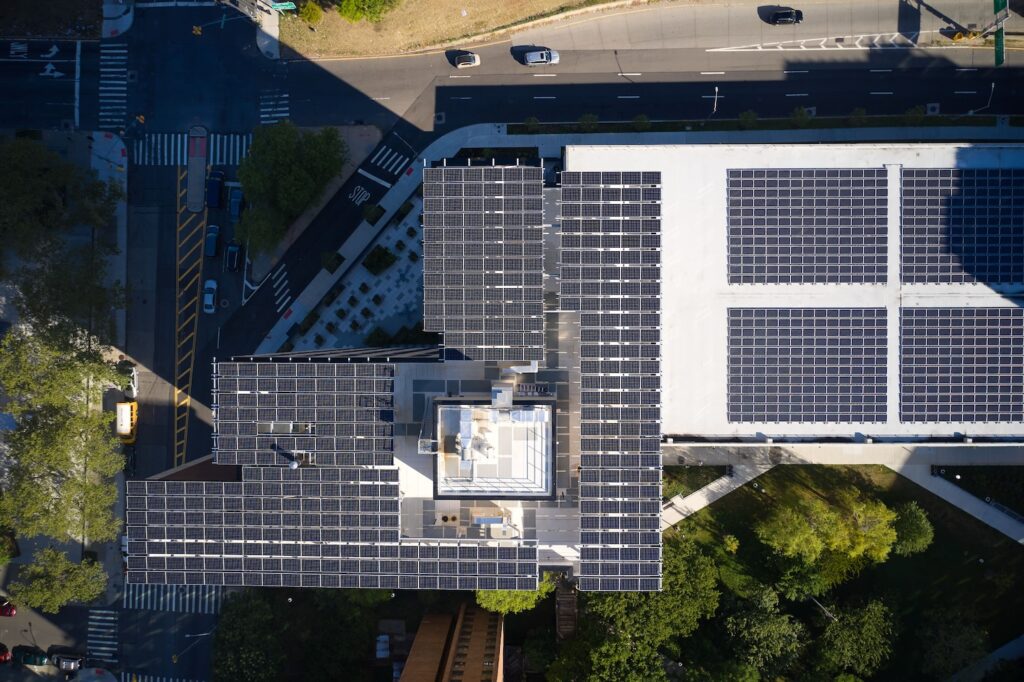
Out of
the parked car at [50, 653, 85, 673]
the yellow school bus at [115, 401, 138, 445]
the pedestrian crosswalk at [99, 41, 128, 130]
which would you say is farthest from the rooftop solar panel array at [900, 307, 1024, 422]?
the parked car at [50, 653, 85, 673]

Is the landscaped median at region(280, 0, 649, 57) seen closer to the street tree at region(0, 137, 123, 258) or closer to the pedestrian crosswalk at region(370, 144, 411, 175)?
the pedestrian crosswalk at region(370, 144, 411, 175)

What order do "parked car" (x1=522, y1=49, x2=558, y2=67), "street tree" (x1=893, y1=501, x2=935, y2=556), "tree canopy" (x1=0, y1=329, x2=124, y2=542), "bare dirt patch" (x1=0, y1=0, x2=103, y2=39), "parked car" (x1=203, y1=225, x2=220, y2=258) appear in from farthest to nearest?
"bare dirt patch" (x1=0, y1=0, x2=103, y2=39)
"parked car" (x1=203, y1=225, x2=220, y2=258)
"parked car" (x1=522, y1=49, x2=558, y2=67)
"tree canopy" (x1=0, y1=329, x2=124, y2=542)
"street tree" (x1=893, y1=501, x2=935, y2=556)

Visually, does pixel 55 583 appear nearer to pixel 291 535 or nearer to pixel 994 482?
pixel 291 535

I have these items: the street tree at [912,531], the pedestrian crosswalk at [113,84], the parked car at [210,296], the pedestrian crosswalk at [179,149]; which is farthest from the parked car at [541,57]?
the street tree at [912,531]

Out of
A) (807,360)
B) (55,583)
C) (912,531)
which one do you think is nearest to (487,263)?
(807,360)

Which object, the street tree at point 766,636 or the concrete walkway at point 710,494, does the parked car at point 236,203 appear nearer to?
the concrete walkway at point 710,494

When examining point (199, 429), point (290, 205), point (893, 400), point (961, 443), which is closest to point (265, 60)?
point (290, 205)
